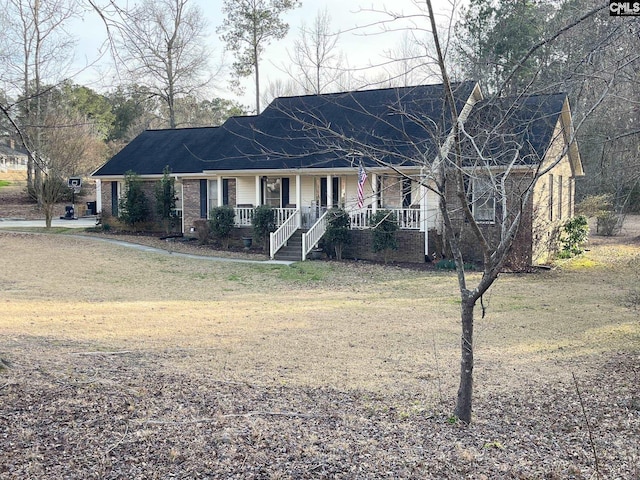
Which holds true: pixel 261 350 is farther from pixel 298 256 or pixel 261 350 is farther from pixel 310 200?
pixel 310 200

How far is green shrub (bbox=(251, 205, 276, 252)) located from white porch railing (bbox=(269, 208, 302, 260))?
0.59 m

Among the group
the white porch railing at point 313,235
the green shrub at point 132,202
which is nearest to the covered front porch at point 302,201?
the white porch railing at point 313,235

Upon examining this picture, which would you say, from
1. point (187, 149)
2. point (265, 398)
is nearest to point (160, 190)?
point (187, 149)

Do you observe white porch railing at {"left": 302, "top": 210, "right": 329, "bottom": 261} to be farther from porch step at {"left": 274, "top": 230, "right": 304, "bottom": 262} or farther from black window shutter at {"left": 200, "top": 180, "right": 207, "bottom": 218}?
black window shutter at {"left": 200, "top": 180, "right": 207, "bottom": 218}

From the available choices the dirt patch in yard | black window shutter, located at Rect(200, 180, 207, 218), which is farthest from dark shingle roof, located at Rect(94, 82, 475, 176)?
the dirt patch in yard

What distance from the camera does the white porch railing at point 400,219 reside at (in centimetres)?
2222

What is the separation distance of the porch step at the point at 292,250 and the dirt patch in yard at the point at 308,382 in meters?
5.90

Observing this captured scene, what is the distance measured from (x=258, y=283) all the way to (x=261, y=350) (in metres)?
8.30

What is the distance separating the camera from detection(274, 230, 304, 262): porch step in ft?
75.2

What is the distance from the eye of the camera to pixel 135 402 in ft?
19.2

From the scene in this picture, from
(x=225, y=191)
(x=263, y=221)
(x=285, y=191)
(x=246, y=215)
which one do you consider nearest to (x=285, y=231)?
(x=263, y=221)

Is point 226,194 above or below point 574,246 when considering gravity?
above

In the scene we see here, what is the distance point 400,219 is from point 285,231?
4577 millimetres

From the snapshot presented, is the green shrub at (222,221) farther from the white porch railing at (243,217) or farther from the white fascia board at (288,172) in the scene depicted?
the white fascia board at (288,172)
